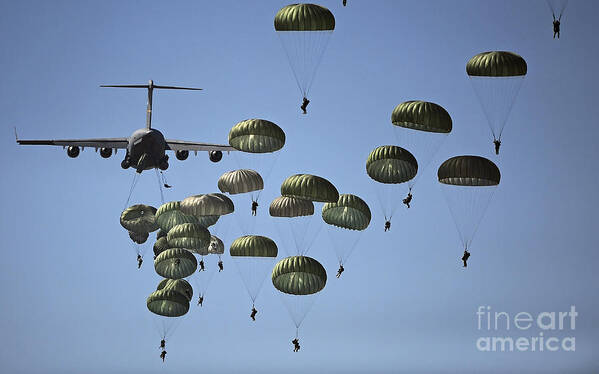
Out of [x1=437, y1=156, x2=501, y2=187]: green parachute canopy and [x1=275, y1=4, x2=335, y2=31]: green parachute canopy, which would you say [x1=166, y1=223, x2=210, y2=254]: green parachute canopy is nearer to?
[x1=275, y1=4, x2=335, y2=31]: green parachute canopy

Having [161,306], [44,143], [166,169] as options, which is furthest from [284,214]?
[44,143]

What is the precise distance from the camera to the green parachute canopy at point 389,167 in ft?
224

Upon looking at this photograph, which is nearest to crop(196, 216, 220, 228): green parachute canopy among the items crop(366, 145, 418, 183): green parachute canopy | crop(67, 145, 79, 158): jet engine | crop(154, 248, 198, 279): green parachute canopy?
crop(154, 248, 198, 279): green parachute canopy

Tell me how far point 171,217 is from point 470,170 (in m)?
23.7

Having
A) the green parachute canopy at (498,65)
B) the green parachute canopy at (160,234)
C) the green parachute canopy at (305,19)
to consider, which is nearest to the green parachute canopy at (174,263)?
the green parachute canopy at (160,234)

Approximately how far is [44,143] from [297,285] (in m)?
38.3

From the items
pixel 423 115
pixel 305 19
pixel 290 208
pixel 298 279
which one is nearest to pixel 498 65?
pixel 423 115

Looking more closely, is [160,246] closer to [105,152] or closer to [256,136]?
[256,136]

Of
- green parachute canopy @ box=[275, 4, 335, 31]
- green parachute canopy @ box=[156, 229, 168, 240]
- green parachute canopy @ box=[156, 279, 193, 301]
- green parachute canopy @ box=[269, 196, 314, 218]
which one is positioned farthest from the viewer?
green parachute canopy @ box=[156, 229, 168, 240]

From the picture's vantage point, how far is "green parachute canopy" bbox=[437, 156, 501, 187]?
214 ft

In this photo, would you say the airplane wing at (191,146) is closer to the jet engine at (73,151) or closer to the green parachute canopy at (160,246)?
the jet engine at (73,151)

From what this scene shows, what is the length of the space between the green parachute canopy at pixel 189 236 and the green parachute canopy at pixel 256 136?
669cm

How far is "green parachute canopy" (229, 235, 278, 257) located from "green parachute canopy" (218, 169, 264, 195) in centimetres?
400

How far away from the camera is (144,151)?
283ft
